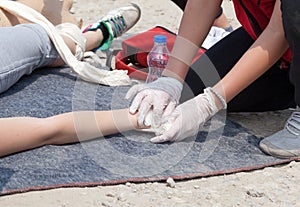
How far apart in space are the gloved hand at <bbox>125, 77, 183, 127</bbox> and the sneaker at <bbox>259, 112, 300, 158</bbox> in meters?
0.31

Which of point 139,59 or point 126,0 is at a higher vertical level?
point 139,59

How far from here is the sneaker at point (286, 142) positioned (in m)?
1.68

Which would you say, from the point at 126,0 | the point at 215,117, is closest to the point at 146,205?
the point at 215,117

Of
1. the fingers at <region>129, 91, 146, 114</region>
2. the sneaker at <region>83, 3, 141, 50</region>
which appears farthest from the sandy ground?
the sneaker at <region>83, 3, 141, 50</region>

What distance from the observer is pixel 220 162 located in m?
1.64

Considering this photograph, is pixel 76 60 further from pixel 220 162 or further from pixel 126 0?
pixel 126 0

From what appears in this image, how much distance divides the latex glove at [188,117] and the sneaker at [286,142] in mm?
179

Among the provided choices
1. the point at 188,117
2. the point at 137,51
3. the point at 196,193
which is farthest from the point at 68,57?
the point at 196,193

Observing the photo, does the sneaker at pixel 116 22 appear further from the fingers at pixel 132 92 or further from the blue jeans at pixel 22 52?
the fingers at pixel 132 92

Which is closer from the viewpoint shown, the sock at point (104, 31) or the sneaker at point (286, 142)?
the sneaker at point (286, 142)

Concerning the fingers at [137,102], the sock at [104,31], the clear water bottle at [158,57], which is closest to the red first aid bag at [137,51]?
the clear water bottle at [158,57]

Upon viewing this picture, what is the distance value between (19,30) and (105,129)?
0.68 m

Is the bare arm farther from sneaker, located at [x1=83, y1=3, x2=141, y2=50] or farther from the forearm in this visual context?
sneaker, located at [x1=83, y1=3, x2=141, y2=50]

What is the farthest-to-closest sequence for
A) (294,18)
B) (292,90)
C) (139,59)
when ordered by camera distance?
1. (139,59)
2. (292,90)
3. (294,18)
